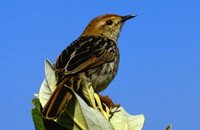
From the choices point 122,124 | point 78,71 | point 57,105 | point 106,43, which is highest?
point 106,43

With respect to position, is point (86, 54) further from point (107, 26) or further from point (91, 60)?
point (107, 26)

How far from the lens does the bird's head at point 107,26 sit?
7895 millimetres

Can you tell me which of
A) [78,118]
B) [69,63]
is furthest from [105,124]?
[69,63]

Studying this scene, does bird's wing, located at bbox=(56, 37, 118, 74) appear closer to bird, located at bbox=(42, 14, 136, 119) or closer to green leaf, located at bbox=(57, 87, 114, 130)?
bird, located at bbox=(42, 14, 136, 119)

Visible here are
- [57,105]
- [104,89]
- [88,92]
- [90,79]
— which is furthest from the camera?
[104,89]

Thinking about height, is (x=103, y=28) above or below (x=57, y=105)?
above

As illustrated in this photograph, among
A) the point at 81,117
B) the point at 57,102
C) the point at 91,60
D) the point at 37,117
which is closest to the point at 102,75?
the point at 91,60

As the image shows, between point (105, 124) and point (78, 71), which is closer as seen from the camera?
point (105, 124)

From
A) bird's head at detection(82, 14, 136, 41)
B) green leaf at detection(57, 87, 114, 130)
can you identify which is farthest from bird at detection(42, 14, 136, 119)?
green leaf at detection(57, 87, 114, 130)

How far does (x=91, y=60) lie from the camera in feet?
19.7

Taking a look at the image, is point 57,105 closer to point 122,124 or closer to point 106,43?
point 122,124

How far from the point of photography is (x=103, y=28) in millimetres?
8070

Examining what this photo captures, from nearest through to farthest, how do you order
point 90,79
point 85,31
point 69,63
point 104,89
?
point 69,63 → point 90,79 → point 104,89 → point 85,31

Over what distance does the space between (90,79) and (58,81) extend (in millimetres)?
1184
